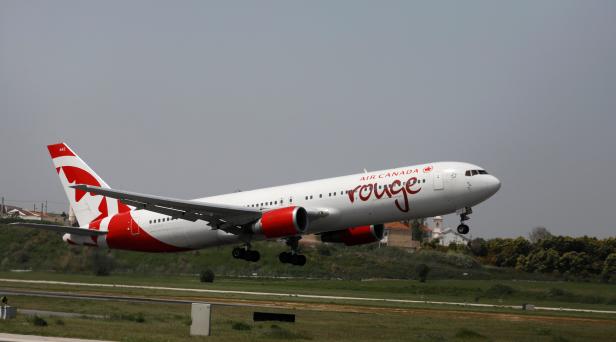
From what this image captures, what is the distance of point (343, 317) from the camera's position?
1802 inches

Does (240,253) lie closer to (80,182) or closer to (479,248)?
(80,182)

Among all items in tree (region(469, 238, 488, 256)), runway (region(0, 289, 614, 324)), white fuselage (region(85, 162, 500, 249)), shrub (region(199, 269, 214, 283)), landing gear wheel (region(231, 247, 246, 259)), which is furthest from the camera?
tree (region(469, 238, 488, 256))

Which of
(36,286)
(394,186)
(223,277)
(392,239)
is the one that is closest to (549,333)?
(394,186)

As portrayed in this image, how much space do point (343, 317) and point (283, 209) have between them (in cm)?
643

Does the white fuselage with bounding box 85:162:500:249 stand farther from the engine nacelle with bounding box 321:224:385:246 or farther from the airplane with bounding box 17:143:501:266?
the engine nacelle with bounding box 321:224:385:246

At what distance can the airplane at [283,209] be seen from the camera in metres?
46.0

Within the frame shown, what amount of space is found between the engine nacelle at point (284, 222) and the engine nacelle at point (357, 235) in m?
4.84

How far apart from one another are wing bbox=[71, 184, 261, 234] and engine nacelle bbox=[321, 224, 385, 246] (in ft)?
17.4

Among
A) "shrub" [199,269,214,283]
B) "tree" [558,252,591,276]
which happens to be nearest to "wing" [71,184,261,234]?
"shrub" [199,269,214,283]

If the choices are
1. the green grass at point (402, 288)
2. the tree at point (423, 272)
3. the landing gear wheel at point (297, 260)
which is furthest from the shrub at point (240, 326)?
the tree at point (423, 272)

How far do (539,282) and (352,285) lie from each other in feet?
A: 52.8

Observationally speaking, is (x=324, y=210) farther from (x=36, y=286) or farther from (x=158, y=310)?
(x=36, y=286)

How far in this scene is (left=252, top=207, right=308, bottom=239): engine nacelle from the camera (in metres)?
47.3

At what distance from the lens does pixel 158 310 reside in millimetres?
46719
